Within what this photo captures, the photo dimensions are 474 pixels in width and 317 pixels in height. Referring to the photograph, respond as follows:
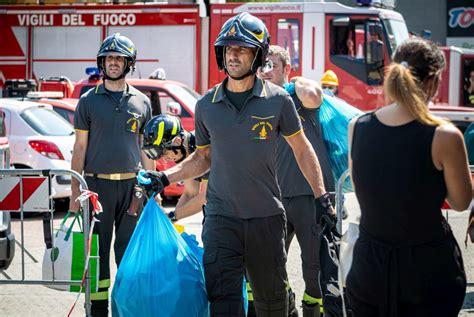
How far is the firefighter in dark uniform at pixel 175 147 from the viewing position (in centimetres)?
602

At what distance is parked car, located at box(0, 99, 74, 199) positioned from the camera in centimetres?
1295

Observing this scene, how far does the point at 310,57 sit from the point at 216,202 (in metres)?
13.7

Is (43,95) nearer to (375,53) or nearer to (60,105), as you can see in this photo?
(60,105)

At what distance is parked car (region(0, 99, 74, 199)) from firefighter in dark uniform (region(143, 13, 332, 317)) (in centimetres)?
783

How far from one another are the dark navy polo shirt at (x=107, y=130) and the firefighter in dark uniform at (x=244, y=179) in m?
1.53

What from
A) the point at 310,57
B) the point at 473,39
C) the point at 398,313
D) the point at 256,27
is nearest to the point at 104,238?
the point at 256,27

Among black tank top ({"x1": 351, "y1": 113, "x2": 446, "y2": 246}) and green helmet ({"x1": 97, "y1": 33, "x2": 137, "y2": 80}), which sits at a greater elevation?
green helmet ({"x1": 97, "y1": 33, "x2": 137, "y2": 80})

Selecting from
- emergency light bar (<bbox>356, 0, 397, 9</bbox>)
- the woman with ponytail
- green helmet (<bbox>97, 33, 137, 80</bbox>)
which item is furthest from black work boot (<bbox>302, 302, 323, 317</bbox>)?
emergency light bar (<bbox>356, 0, 397, 9</bbox>)

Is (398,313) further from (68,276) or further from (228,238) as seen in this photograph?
(68,276)

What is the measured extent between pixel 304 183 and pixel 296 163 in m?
0.16

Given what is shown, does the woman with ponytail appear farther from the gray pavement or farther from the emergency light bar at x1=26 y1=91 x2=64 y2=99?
the emergency light bar at x1=26 y1=91 x2=64 y2=99

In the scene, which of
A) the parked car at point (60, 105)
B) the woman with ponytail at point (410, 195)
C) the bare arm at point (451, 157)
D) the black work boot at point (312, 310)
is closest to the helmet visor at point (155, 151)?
the black work boot at point (312, 310)

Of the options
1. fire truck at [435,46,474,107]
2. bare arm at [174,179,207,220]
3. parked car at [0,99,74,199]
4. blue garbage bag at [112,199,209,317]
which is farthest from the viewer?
fire truck at [435,46,474,107]

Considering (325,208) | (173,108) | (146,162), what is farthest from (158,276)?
(173,108)
